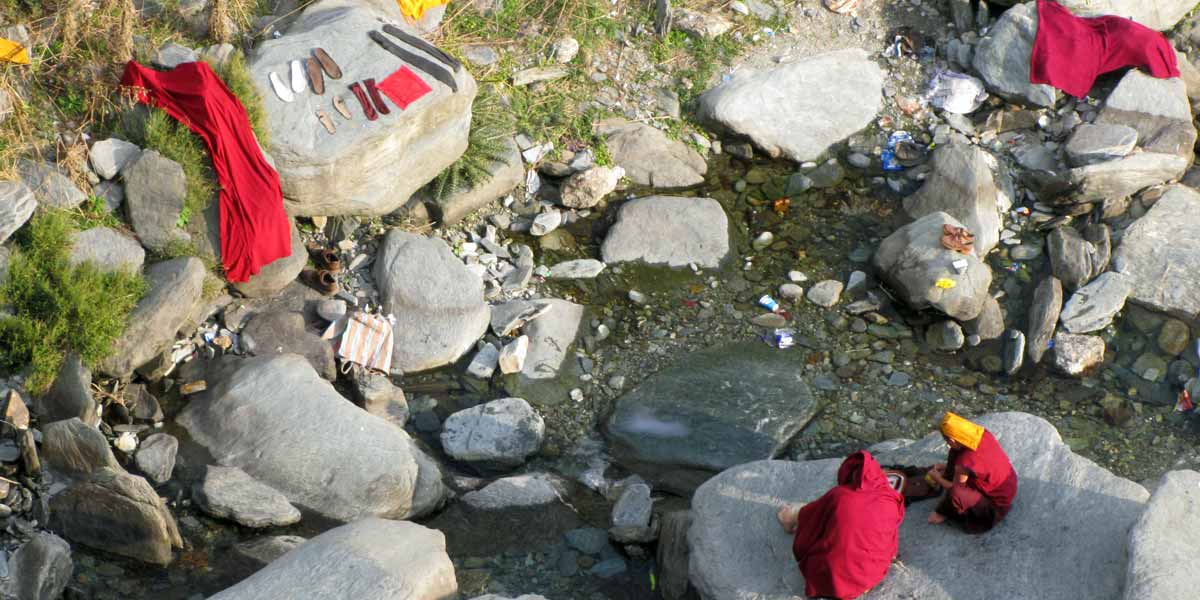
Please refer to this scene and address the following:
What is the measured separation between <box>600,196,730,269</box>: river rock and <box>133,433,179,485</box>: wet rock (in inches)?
140

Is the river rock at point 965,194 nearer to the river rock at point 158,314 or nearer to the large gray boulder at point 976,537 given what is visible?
the large gray boulder at point 976,537

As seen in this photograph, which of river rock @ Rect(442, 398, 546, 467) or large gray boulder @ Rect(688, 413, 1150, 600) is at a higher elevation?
large gray boulder @ Rect(688, 413, 1150, 600)

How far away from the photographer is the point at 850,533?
17.3 feet

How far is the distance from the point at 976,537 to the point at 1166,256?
394 cm

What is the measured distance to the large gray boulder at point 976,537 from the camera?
5.45m

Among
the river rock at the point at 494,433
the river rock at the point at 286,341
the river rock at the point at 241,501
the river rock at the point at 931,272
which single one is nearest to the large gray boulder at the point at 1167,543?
the river rock at the point at 931,272

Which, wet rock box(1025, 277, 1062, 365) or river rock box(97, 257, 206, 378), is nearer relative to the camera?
river rock box(97, 257, 206, 378)

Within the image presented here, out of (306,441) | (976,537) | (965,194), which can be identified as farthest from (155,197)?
(965,194)

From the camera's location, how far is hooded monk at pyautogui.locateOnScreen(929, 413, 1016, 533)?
555 cm

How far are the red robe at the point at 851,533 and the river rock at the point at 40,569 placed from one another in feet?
12.7

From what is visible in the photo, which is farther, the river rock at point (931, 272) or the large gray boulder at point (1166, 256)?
the large gray boulder at point (1166, 256)

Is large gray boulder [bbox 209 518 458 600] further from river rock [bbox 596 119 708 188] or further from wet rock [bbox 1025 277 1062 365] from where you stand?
wet rock [bbox 1025 277 1062 365]

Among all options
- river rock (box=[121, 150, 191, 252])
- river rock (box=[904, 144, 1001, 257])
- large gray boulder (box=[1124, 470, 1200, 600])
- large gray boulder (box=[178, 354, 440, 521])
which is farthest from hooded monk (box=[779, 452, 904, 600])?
river rock (box=[121, 150, 191, 252])

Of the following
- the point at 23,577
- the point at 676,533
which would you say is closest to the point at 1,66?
the point at 23,577
